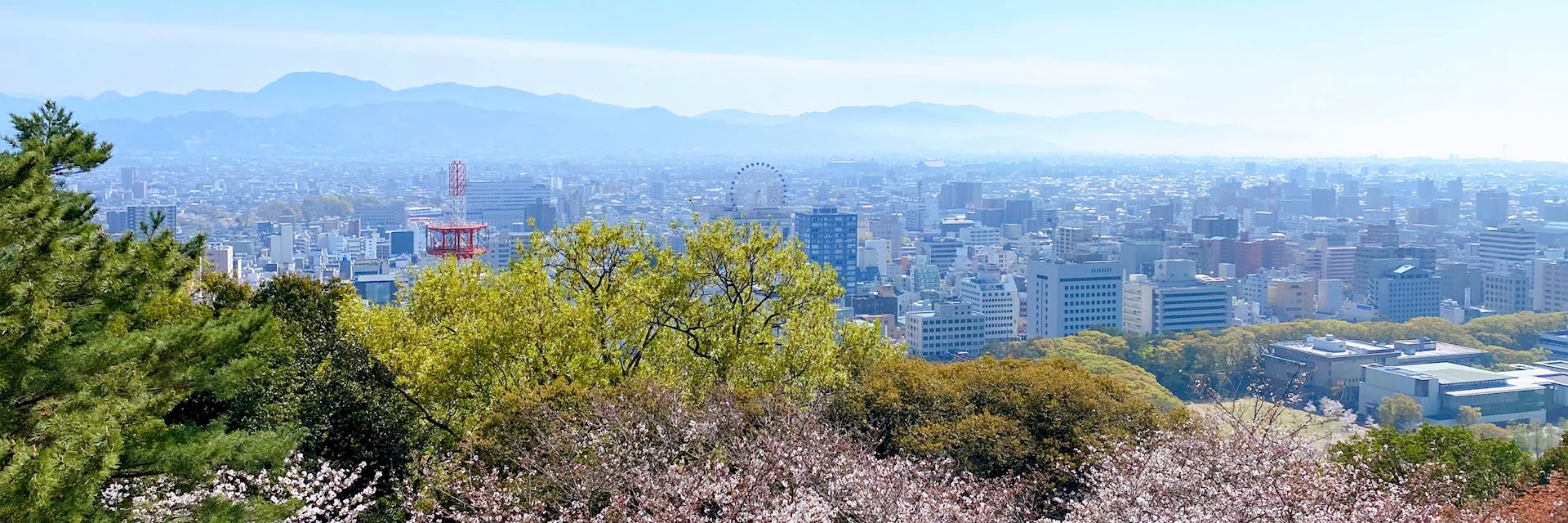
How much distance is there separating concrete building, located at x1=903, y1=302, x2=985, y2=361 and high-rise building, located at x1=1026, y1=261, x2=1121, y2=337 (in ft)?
18.7

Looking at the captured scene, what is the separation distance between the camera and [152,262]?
5.20 metres

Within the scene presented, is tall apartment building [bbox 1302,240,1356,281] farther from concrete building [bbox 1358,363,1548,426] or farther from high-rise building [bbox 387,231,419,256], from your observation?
high-rise building [bbox 387,231,419,256]

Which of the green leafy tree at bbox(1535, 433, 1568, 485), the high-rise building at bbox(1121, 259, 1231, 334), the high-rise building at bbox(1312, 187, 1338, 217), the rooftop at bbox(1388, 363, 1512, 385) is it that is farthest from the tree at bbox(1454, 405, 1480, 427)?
the high-rise building at bbox(1312, 187, 1338, 217)

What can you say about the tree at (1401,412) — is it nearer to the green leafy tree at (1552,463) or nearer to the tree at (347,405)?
the green leafy tree at (1552,463)

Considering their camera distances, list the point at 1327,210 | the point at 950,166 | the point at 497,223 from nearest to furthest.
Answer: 1. the point at 497,223
2. the point at 1327,210
3. the point at 950,166

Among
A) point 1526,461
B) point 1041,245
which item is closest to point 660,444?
point 1526,461

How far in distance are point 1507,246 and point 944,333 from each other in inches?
1566

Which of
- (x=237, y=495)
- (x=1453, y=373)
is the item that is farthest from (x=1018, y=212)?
(x=237, y=495)

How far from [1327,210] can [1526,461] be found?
105737mm

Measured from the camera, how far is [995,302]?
180ft

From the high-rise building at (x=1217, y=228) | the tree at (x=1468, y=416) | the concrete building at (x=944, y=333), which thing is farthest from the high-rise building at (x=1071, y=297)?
the high-rise building at (x=1217, y=228)

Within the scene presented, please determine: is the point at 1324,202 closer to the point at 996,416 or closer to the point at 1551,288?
the point at 1551,288

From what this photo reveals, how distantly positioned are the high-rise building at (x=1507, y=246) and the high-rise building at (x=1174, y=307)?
22587 mm

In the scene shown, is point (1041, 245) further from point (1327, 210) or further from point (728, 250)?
point (728, 250)
